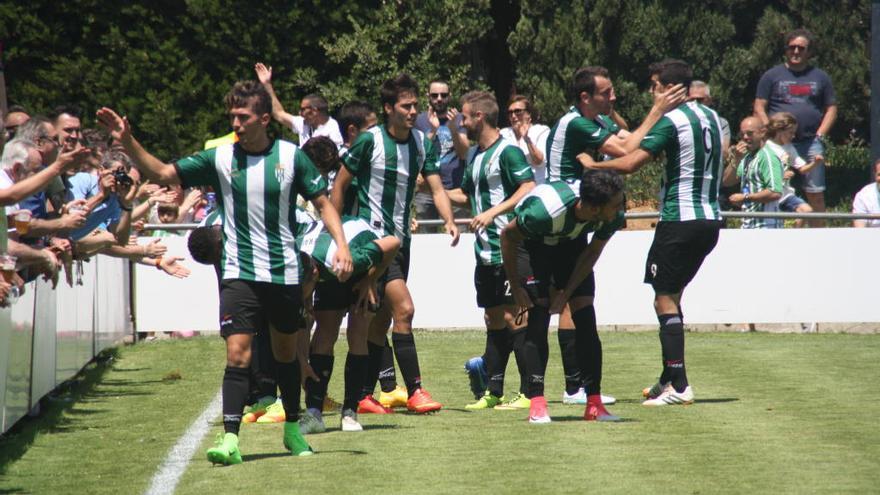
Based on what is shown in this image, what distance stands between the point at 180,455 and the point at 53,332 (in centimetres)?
324

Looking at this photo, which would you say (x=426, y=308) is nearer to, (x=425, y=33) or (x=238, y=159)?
(x=425, y=33)

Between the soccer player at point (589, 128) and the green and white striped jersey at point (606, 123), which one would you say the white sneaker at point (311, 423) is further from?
the green and white striped jersey at point (606, 123)

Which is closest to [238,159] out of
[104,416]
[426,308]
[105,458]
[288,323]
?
[288,323]

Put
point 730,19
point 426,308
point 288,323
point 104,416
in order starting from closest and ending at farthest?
point 288,323
point 104,416
point 426,308
point 730,19

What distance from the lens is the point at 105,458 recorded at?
950cm

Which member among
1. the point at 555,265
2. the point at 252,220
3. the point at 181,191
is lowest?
the point at 555,265

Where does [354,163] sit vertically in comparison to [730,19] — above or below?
below

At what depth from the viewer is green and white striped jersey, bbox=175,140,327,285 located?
29.3 feet

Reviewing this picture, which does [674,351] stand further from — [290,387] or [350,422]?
[290,387]

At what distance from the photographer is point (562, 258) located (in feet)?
34.7

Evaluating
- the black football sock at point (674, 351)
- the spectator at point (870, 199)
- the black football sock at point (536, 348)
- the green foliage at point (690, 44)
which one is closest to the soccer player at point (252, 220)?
the black football sock at point (536, 348)

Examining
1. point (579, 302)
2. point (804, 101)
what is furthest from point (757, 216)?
point (579, 302)

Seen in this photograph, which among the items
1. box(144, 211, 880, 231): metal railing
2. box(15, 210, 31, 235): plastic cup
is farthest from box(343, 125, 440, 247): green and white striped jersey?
box(144, 211, 880, 231): metal railing

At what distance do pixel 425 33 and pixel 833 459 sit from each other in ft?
58.4
